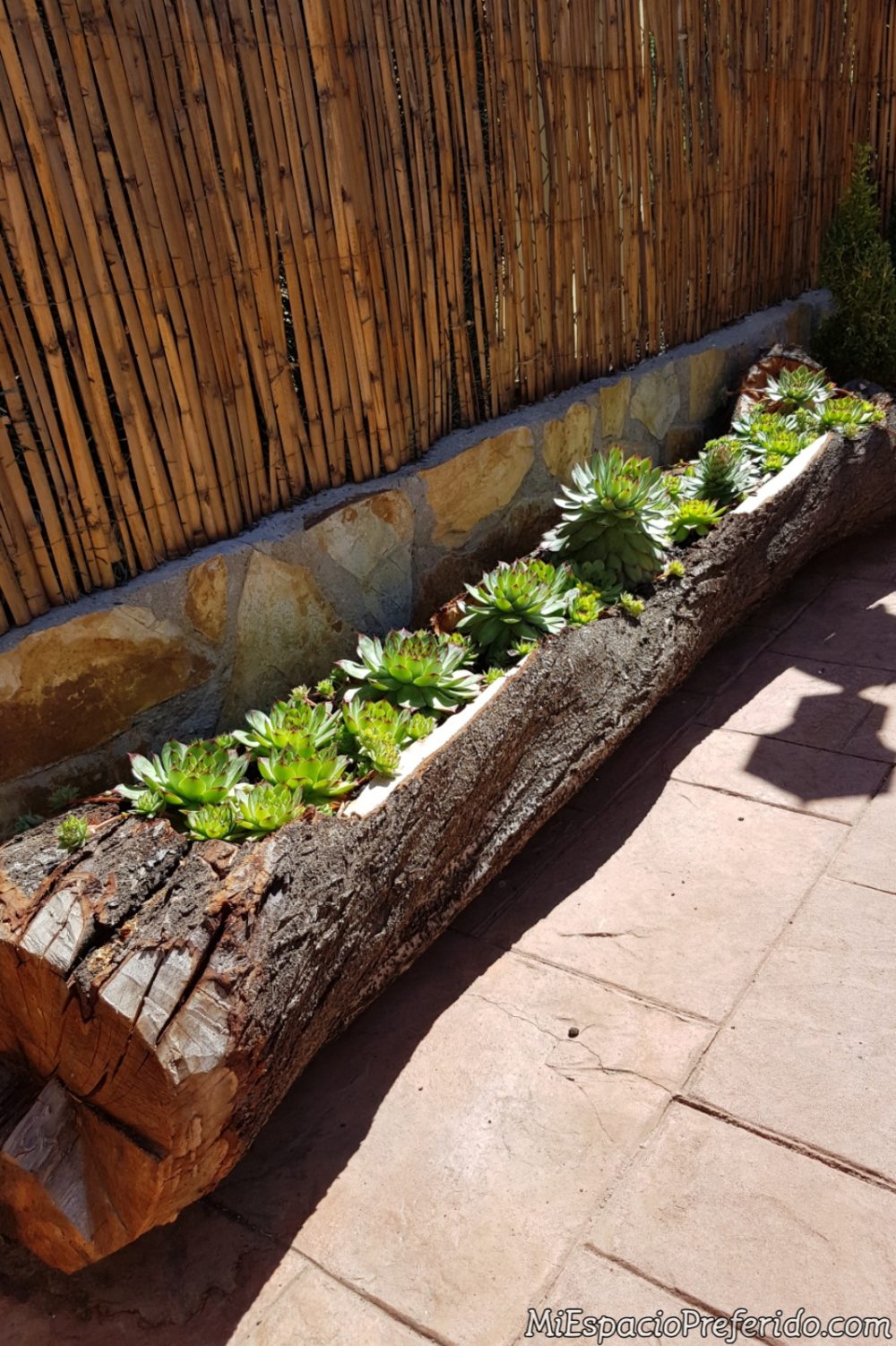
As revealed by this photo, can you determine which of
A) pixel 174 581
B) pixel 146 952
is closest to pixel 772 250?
pixel 174 581

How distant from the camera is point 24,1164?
6.36 ft

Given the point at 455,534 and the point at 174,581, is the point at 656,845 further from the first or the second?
the point at 174,581

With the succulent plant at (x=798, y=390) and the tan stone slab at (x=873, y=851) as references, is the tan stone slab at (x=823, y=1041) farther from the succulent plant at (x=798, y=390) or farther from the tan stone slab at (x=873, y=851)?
the succulent plant at (x=798, y=390)

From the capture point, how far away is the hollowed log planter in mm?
1892

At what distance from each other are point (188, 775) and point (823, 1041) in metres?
1.55

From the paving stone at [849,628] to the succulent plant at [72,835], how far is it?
2.69 metres

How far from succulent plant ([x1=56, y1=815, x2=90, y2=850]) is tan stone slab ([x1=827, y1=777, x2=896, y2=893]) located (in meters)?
1.91

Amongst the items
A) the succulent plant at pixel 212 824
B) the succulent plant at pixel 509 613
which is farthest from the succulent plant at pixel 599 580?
the succulent plant at pixel 212 824

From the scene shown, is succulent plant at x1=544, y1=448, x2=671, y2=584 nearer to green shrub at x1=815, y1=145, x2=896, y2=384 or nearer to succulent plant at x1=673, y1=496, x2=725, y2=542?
succulent plant at x1=673, y1=496, x2=725, y2=542

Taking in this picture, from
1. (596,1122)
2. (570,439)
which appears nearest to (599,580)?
(570,439)

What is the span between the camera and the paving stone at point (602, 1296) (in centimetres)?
186

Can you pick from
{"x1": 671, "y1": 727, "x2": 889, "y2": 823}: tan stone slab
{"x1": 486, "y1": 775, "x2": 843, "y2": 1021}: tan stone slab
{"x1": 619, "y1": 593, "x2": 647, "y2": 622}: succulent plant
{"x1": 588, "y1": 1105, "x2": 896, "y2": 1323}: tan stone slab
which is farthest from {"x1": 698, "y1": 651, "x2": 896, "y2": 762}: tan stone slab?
{"x1": 588, "y1": 1105, "x2": 896, "y2": 1323}: tan stone slab

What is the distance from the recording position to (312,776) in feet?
8.12

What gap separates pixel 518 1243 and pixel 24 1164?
0.94m
